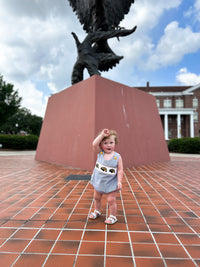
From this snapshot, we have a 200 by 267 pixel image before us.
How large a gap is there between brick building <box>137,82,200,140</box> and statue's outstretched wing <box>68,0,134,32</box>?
3090cm

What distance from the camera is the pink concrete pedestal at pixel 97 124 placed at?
5.20m

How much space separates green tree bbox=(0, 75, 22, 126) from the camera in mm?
19203

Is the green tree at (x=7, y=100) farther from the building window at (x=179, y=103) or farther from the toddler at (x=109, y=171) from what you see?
the building window at (x=179, y=103)

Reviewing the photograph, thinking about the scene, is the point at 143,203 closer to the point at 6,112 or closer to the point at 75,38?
the point at 75,38

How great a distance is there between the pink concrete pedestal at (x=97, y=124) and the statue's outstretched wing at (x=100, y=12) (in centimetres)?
281

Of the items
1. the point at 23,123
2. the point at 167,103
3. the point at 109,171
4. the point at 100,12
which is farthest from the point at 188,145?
the point at 23,123

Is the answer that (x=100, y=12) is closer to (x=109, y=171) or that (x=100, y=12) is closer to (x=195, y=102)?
(x=109, y=171)

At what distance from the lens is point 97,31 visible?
663cm

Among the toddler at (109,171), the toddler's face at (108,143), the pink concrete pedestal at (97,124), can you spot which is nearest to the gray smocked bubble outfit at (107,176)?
the toddler at (109,171)

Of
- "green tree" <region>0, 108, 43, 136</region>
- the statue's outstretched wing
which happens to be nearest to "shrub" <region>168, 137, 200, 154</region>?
the statue's outstretched wing

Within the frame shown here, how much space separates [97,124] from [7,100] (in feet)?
60.4

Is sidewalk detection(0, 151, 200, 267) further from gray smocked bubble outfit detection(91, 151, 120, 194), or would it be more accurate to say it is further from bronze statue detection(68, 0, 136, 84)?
bronze statue detection(68, 0, 136, 84)

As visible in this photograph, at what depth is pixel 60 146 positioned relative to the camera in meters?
6.28

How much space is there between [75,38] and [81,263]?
7.27 m
